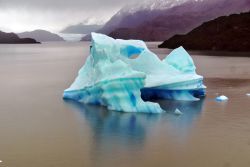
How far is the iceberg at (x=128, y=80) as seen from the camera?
15258 millimetres

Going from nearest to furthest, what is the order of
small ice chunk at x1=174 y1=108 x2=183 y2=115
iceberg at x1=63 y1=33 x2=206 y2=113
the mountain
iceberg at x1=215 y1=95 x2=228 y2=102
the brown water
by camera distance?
the brown water < iceberg at x1=63 y1=33 x2=206 y2=113 < small ice chunk at x1=174 y1=108 x2=183 y2=115 < iceberg at x1=215 y1=95 x2=228 y2=102 < the mountain

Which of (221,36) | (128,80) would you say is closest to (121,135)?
(128,80)

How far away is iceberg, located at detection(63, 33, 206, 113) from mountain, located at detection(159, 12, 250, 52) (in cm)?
6747

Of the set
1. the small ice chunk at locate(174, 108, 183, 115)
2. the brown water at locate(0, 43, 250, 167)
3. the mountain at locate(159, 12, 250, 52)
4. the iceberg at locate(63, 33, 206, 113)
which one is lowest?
the brown water at locate(0, 43, 250, 167)

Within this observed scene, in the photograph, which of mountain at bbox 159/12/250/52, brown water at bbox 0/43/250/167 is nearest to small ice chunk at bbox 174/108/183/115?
brown water at bbox 0/43/250/167

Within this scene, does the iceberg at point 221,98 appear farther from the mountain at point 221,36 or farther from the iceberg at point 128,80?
the mountain at point 221,36

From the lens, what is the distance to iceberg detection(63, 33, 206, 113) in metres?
15.3

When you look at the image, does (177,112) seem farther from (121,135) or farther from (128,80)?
(121,135)

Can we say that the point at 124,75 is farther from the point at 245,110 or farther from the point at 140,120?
the point at 245,110

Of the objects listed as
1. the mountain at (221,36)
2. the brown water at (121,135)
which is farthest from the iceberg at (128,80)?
the mountain at (221,36)

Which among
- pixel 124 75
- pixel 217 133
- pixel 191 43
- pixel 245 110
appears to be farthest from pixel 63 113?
pixel 191 43

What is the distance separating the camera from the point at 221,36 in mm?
90500

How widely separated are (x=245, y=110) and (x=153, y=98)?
3797 mm

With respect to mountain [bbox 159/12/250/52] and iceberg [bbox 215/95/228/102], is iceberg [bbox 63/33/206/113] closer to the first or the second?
iceberg [bbox 215/95/228/102]
